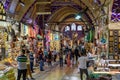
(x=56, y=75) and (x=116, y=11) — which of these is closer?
(x=56, y=75)

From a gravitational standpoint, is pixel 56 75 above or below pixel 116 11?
below

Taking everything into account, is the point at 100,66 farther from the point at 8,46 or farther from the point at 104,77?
the point at 8,46

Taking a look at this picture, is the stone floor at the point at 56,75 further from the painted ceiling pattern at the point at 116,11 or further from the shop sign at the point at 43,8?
the shop sign at the point at 43,8

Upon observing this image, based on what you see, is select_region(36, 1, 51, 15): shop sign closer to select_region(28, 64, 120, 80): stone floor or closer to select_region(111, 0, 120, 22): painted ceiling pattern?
select_region(28, 64, 120, 80): stone floor

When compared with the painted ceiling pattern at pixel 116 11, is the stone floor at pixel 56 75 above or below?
below

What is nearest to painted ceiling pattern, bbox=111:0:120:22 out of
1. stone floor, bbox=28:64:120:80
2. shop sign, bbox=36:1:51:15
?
stone floor, bbox=28:64:120:80

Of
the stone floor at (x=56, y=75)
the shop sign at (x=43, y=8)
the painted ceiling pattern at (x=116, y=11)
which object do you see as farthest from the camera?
the shop sign at (x=43, y=8)

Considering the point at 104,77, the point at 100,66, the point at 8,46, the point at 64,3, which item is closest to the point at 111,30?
the point at 8,46

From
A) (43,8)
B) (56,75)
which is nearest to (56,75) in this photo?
(56,75)

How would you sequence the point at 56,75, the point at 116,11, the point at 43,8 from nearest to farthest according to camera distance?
the point at 56,75, the point at 116,11, the point at 43,8

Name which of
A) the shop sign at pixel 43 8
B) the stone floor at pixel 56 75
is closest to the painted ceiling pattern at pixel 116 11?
the stone floor at pixel 56 75

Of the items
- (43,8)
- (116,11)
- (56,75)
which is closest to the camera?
(56,75)

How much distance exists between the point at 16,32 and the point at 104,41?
6.52m

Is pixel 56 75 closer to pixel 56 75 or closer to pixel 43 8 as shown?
pixel 56 75
